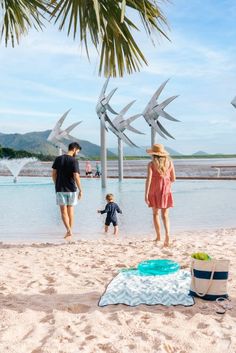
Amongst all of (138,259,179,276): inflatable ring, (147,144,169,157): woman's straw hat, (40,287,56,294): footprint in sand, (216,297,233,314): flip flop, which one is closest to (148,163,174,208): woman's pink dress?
(147,144,169,157): woman's straw hat

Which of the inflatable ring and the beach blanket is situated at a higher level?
the inflatable ring

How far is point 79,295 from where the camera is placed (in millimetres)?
4457

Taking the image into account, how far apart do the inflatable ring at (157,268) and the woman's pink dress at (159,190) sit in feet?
6.79

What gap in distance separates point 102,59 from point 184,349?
143 inches

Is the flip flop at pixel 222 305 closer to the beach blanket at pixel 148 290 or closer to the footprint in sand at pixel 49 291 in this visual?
the beach blanket at pixel 148 290

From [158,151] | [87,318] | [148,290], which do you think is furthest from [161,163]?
[87,318]

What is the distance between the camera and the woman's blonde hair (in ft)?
23.2

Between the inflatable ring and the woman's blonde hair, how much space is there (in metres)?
2.26

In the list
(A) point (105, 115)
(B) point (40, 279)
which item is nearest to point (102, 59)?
(B) point (40, 279)

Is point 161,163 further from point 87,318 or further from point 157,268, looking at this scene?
point 87,318

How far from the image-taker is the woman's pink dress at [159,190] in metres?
→ 7.06

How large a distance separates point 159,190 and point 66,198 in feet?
4.90

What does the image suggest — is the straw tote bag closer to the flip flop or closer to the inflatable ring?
the flip flop

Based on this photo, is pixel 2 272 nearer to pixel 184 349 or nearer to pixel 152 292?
pixel 152 292
